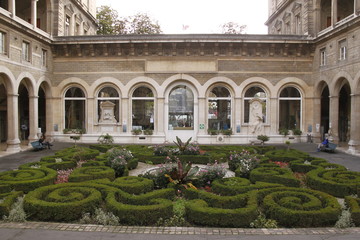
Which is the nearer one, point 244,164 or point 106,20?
point 244,164

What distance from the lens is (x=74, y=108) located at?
24.8 m

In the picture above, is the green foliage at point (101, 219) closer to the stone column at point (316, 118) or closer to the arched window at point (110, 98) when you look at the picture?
the arched window at point (110, 98)

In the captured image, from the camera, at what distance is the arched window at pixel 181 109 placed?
2434 centimetres

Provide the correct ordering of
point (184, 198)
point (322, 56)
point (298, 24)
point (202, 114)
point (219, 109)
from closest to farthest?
point (184, 198), point (322, 56), point (202, 114), point (219, 109), point (298, 24)

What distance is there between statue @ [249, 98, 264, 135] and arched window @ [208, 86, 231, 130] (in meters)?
1.62

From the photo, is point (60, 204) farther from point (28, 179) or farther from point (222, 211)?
point (222, 211)

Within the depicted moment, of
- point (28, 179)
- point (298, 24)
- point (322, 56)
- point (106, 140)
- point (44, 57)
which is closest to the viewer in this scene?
point (28, 179)

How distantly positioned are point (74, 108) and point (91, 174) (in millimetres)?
15133

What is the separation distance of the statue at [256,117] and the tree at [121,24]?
19.5 m

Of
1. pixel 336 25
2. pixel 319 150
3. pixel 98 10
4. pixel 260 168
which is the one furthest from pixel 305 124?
pixel 98 10

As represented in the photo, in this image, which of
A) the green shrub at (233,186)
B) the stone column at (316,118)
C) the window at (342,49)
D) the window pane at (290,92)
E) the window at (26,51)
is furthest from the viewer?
the window pane at (290,92)

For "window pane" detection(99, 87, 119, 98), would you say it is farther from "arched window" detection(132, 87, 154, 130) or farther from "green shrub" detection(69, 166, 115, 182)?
"green shrub" detection(69, 166, 115, 182)

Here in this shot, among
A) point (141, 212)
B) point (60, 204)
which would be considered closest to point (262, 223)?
point (141, 212)

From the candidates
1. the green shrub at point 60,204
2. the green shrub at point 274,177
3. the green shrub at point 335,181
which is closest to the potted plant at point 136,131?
the green shrub at point 274,177
